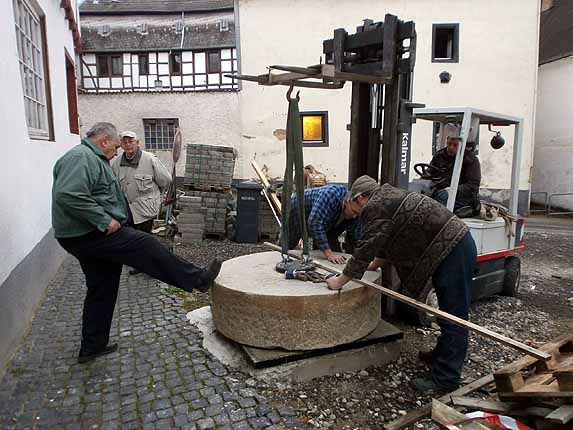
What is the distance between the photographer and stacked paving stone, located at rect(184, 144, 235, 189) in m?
8.78

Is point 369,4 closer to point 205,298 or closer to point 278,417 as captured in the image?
point 205,298

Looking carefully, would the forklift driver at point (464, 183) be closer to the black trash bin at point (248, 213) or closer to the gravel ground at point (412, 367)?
the gravel ground at point (412, 367)

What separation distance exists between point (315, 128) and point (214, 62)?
6716 mm

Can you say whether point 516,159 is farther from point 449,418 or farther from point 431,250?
point 449,418

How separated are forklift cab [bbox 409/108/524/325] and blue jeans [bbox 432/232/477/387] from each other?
1219mm

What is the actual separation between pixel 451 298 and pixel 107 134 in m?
2.89

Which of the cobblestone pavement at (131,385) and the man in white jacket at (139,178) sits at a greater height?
the man in white jacket at (139,178)

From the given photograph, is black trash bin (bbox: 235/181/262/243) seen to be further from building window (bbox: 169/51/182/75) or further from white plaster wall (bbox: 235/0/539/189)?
building window (bbox: 169/51/182/75)

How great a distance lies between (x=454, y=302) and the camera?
3184 mm

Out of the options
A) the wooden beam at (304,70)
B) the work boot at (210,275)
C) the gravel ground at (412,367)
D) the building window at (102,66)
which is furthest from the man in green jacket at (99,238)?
the building window at (102,66)

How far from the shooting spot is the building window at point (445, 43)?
14312 mm

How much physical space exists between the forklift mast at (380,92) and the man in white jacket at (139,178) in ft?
8.42

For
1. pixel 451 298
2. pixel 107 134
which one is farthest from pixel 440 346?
pixel 107 134

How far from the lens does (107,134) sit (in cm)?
348
